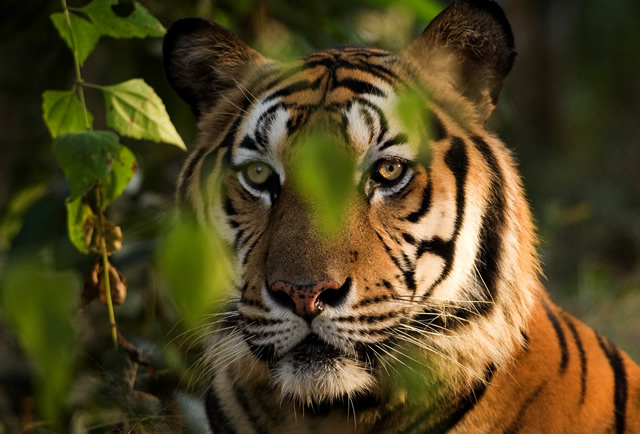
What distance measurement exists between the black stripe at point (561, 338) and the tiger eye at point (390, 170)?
1.66 feet

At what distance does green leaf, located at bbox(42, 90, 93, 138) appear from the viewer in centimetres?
159

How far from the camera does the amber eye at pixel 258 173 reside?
171cm

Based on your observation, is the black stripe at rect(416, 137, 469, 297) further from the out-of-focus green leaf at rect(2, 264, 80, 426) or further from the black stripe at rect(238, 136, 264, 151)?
the out-of-focus green leaf at rect(2, 264, 80, 426)

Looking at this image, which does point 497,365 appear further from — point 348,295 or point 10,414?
point 10,414

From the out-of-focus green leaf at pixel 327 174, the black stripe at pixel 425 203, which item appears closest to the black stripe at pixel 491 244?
the black stripe at pixel 425 203

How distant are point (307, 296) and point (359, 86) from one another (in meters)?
0.50

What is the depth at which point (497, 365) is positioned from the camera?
5.52 ft

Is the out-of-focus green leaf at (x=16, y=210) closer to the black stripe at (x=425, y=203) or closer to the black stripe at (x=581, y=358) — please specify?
the black stripe at (x=425, y=203)

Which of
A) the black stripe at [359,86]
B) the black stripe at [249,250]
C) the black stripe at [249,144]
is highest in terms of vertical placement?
the black stripe at [359,86]

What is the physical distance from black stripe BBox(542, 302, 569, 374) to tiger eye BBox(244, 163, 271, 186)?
695mm

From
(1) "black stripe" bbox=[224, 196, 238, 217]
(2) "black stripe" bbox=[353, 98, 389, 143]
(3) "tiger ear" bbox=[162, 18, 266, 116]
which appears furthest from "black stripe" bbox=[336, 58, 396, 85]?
(1) "black stripe" bbox=[224, 196, 238, 217]

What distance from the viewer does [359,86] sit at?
1.73 metres

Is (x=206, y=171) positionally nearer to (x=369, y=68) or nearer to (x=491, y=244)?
(x=369, y=68)

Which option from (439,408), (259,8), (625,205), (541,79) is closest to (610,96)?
(541,79)
